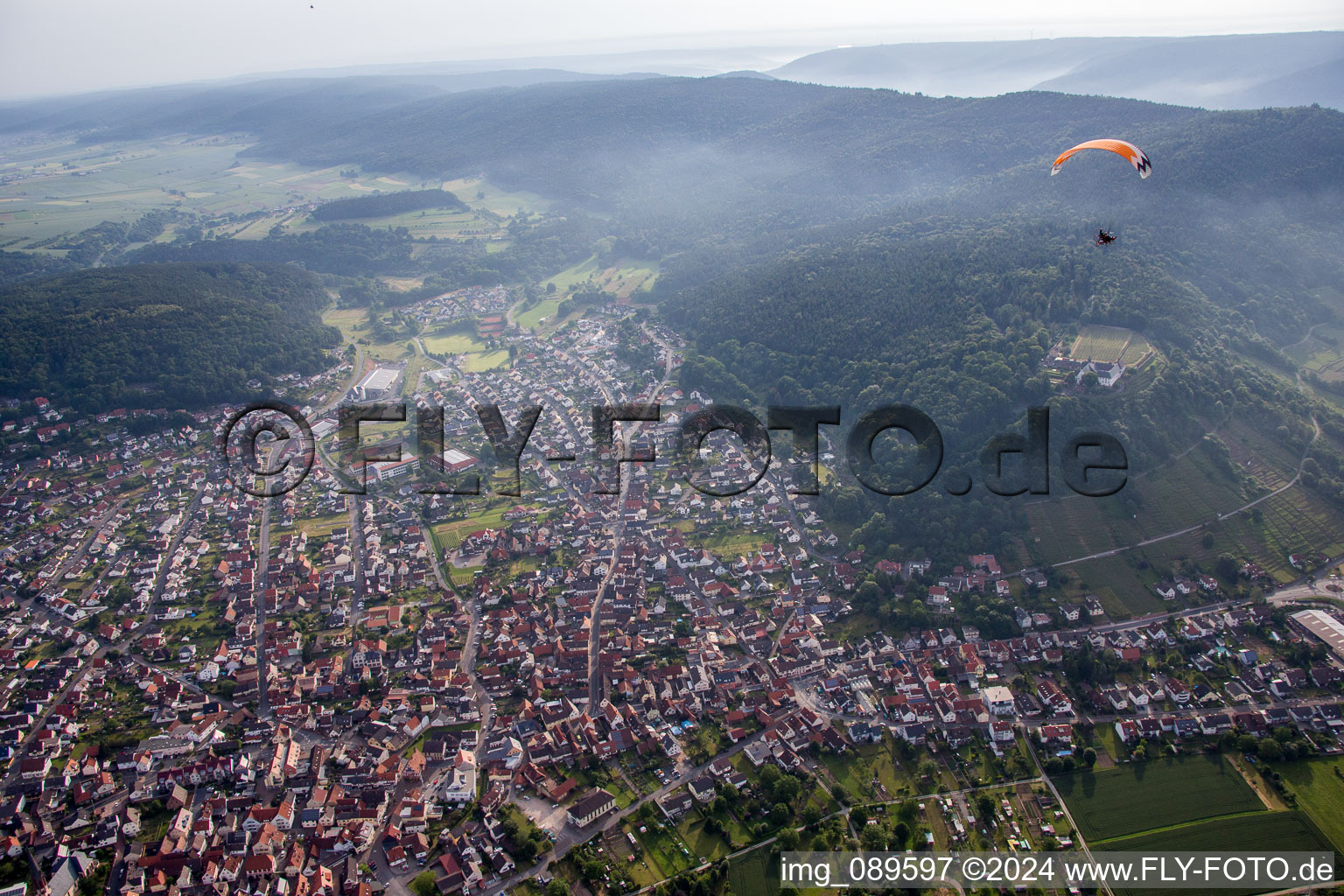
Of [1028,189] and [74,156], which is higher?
[74,156]

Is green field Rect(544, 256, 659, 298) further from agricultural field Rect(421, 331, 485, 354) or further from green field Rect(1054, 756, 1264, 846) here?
green field Rect(1054, 756, 1264, 846)

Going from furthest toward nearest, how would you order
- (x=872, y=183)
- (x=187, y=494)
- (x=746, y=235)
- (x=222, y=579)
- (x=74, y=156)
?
(x=74, y=156)
(x=872, y=183)
(x=746, y=235)
(x=187, y=494)
(x=222, y=579)

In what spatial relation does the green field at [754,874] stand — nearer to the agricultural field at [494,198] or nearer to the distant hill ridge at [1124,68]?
the agricultural field at [494,198]

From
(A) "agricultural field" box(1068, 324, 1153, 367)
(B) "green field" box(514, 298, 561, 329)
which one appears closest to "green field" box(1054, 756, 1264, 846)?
(A) "agricultural field" box(1068, 324, 1153, 367)

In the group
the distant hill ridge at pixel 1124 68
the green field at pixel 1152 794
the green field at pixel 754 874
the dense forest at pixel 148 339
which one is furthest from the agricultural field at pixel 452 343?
the distant hill ridge at pixel 1124 68

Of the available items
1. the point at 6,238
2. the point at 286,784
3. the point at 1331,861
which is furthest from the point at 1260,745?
the point at 6,238

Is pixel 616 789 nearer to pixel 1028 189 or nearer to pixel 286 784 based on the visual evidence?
pixel 286 784
